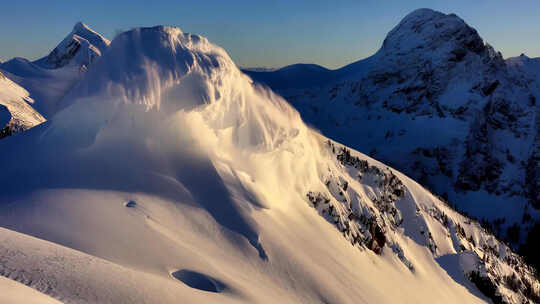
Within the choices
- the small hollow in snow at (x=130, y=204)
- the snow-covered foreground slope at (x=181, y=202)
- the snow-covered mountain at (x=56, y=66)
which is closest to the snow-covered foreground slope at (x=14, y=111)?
the snow-covered mountain at (x=56, y=66)

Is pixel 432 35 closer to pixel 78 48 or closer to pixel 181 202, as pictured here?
pixel 78 48

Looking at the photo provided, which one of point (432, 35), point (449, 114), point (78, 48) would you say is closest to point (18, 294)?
point (449, 114)

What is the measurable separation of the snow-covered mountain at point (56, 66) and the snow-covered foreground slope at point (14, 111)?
308 cm

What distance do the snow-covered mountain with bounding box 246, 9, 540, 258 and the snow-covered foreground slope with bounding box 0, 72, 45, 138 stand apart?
117ft

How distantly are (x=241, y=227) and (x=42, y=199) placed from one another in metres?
4.81

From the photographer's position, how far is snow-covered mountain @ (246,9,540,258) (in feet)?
264

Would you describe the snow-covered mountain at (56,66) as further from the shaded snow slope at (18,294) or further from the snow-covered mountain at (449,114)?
the shaded snow slope at (18,294)

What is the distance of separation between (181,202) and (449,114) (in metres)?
92.5

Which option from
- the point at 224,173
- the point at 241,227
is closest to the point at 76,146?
the point at 224,173

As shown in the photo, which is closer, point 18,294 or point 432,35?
point 18,294

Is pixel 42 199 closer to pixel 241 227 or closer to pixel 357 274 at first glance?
pixel 241 227

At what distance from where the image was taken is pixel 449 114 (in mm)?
91812

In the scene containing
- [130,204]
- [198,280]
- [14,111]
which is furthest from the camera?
[14,111]

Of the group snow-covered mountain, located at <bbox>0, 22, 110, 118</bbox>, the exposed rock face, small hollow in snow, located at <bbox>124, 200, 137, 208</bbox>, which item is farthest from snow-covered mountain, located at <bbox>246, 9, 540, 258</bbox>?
small hollow in snow, located at <bbox>124, 200, 137, 208</bbox>
